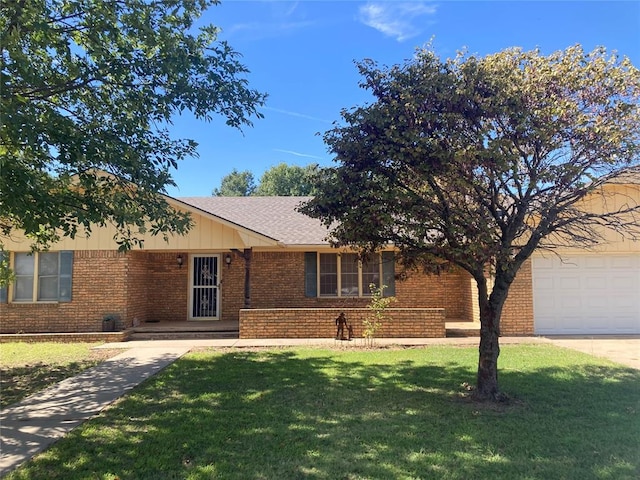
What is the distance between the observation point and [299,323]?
12367 mm

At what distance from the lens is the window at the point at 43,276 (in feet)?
42.6

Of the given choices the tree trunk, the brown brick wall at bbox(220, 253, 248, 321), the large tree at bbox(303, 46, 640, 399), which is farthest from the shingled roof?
the tree trunk

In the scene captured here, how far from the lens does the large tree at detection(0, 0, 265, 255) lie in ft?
16.7

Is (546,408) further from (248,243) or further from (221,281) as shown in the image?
(221,281)

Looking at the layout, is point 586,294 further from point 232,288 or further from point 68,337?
point 68,337

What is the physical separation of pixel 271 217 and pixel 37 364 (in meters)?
8.68

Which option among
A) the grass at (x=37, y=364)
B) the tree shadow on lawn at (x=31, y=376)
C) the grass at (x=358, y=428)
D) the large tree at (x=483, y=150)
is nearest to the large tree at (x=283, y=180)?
the grass at (x=37, y=364)

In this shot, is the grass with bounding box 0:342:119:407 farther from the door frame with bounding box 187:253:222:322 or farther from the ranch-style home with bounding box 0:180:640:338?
the door frame with bounding box 187:253:222:322

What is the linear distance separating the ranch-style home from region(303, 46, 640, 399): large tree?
216 inches

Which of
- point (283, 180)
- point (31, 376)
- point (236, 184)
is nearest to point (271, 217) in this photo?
point (31, 376)

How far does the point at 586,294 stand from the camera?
12906 millimetres

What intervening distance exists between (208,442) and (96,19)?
17.7ft

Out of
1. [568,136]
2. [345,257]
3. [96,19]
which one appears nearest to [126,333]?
[345,257]

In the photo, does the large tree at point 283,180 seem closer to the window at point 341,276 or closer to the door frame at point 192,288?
the door frame at point 192,288
